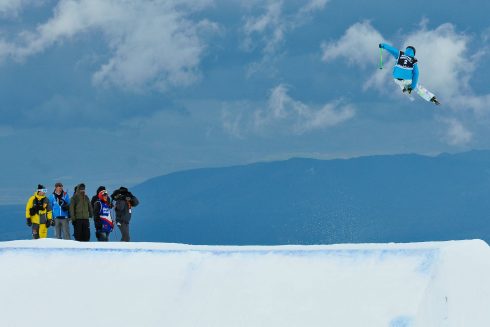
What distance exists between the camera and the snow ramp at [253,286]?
8195mm

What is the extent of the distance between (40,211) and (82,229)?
150 cm

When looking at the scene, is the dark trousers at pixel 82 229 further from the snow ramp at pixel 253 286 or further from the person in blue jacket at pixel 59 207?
the snow ramp at pixel 253 286

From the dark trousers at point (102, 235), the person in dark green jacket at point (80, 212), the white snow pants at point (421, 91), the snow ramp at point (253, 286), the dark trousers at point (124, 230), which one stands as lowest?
the snow ramp at point (253, 286)

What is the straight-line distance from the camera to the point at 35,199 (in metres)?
17.8

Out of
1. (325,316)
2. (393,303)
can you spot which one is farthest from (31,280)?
(393,303)

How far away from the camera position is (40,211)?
1784 centimetres

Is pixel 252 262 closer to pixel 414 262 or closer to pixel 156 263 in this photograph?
pixel 156 263

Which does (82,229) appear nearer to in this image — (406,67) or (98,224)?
(98,224)

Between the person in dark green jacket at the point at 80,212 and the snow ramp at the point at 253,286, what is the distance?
6391 mm

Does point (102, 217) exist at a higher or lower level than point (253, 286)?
higher

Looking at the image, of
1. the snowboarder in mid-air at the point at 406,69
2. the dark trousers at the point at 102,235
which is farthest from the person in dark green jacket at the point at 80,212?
the snowboarder in mid-air at the point at 406,69

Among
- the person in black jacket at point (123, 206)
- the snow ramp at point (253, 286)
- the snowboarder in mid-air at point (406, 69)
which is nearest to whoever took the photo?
the snow ramp at point (253, 286)

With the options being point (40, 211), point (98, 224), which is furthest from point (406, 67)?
point (40, 211)

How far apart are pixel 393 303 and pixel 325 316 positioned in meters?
0.73
